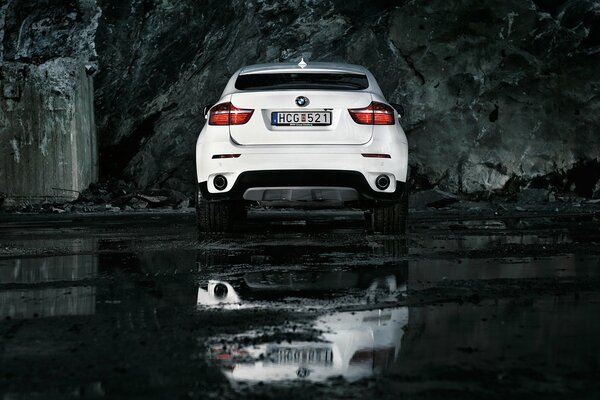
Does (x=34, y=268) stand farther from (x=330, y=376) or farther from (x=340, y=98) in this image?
(x=330, y=376)

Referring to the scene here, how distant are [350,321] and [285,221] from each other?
817 centimetres

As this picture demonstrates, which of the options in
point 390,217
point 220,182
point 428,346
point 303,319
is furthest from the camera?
point 390,217

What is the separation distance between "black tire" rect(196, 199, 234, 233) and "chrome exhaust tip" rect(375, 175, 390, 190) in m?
1.61

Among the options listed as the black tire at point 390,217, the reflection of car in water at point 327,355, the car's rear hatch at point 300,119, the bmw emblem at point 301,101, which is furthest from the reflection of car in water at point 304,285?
the black tire at point 390,217

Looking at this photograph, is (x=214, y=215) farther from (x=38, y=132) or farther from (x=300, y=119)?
(x=38, y=132)

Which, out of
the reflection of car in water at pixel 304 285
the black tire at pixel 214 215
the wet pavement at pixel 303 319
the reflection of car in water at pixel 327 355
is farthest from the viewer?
the black tire at pixel 214 215

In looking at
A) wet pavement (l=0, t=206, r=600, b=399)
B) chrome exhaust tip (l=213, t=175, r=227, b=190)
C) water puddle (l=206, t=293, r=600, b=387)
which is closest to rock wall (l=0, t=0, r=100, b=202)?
wet pavement (l=0, t=206, r=600, b=399)

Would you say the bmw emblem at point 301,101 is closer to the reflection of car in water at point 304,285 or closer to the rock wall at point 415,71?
the reflection of car in water at point 304,285

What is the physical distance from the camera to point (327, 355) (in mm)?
3709

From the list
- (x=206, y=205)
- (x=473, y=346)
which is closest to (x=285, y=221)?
(x=206, y=205)

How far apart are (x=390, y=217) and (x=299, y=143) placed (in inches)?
52.4

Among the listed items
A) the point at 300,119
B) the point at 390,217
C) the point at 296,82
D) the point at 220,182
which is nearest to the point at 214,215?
the point at 220,182

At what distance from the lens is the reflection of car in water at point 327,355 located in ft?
11.2

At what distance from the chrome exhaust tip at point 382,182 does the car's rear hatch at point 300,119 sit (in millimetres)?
394
